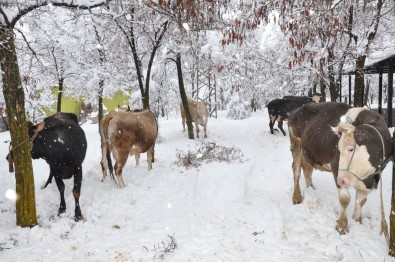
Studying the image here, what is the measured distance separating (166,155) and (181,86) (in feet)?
14.5

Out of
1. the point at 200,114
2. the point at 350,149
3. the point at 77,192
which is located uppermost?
the point at 350,149

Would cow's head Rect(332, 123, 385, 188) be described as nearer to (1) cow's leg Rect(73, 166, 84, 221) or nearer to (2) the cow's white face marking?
(2) the cow's white face marking

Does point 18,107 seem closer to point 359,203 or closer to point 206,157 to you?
point 359,203

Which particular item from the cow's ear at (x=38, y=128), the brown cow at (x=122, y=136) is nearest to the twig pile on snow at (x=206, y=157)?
the brown cow at (x=122, y=136)

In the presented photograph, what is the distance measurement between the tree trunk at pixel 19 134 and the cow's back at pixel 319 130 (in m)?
4.87

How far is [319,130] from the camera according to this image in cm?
560

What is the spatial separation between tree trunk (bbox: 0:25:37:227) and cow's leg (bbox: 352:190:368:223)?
5278 mm

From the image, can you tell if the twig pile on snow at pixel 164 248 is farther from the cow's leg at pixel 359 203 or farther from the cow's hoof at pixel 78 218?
the cow's leg at pixel 359 203

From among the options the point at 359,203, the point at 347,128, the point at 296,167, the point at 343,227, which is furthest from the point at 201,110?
the point at 347,128

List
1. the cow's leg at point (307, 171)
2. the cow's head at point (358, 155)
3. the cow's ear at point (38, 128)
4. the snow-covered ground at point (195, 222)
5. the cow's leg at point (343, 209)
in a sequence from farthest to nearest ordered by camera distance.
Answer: the cow's leg at point (307, 171) → the cow's ear at point (38, 128) → the cow's leg at point (343, 209) → the snow-covered ground at point (195, 222) → the cow's head at point (358, 155)

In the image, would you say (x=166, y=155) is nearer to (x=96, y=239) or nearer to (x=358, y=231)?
(x=96, y=239)

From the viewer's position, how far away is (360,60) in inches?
420

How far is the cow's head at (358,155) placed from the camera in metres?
4.21

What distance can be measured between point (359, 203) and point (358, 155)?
45.2 inches
